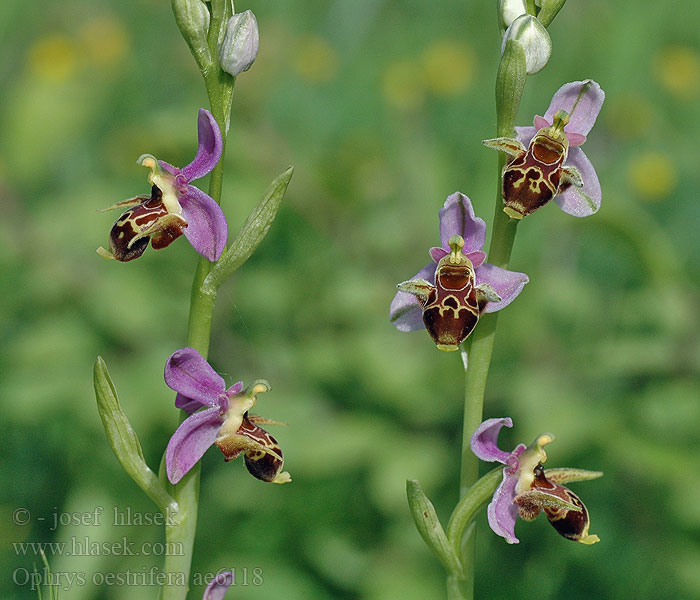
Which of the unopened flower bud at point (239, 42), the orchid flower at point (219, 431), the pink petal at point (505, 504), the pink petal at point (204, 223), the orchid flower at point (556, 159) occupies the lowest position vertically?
the pink petal at point (505, 504)

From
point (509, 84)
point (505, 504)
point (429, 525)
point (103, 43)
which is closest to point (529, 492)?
point (505, 504)

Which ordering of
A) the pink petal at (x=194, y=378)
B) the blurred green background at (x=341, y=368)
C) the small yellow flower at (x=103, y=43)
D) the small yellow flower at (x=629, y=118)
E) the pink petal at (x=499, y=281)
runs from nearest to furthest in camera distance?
1. the pink petal at (x=194, y=378)
2. the pink petal at (x=499, y=281)
3. the blurred green background at (x=341, y=368)
4. the small yellow flower at (x=629, y=118)
5. the small yellow flower at (x=103, y=43)

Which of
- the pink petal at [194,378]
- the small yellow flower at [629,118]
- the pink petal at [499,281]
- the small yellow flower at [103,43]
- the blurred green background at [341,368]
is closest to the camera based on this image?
the pink petal at [194,378]

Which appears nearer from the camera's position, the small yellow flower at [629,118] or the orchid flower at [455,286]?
the orchid flower at [455,286]

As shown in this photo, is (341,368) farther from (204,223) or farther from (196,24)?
(196,24)

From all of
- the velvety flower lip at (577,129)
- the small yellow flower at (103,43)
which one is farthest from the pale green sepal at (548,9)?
the small yellow flower at (103,43)

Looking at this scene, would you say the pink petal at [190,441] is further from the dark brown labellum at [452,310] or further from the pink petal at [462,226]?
the pink petal at [462,226]

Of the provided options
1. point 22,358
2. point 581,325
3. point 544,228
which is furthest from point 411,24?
point 22,358
